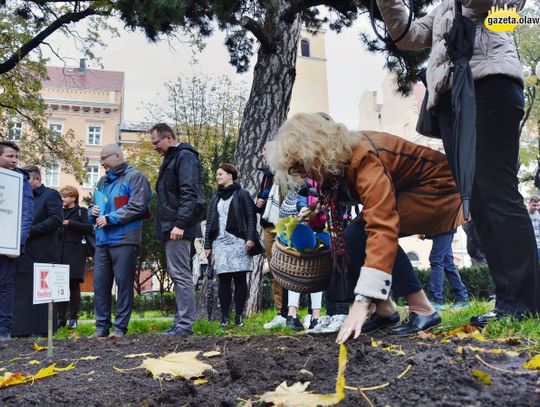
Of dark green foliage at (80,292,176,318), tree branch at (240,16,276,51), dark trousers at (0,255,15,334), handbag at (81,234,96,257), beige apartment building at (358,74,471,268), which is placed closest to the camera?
dark trousers at (0,255,15,334)

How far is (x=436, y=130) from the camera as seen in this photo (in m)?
3.14

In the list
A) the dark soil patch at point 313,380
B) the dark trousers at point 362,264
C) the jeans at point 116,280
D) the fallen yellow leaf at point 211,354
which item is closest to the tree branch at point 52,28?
the jeans at point 116,280

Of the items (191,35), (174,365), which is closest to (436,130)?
(174,365)

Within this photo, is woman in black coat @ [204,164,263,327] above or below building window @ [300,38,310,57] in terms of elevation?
below

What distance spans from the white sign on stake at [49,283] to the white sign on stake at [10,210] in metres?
0.64

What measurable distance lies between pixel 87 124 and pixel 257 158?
3814 centimetres

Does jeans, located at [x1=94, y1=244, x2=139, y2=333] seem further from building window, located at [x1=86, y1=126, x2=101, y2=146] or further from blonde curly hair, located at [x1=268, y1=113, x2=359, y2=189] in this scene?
building window, located at [x1=86, y1=126, x2=101, y2=146]

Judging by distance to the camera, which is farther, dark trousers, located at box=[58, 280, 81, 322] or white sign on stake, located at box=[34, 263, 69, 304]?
dark trousers, located at box=[58, 280, 81, 322]

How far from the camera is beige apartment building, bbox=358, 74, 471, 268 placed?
125 ft

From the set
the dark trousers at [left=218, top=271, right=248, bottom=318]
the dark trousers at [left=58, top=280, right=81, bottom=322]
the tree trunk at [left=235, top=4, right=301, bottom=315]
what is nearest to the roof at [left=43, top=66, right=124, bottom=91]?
the dark trousers at [left=58, top=280, right=81, bottom=322]

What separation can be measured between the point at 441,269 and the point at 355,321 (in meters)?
4.90

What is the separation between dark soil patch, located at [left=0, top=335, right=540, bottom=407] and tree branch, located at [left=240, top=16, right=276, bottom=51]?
4690 mm

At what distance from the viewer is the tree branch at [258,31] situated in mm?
6453

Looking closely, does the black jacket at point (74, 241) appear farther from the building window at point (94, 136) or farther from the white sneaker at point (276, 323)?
the building window at point (94, 136)
